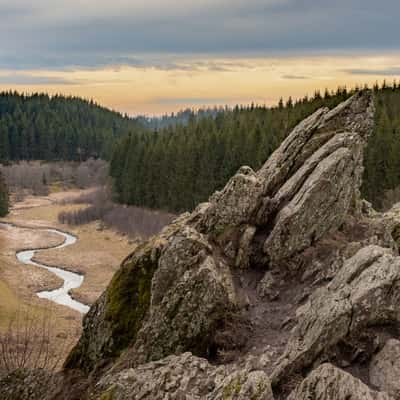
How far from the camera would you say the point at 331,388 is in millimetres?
13500

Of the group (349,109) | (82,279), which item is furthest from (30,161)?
(349,109)

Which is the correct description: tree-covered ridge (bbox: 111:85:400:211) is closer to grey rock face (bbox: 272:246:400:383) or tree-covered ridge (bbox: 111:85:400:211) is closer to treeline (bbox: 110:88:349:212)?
treeline (bbox: 110:88:349:212)

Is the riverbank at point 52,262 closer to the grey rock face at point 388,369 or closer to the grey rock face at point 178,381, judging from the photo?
the grey rock face at point 178,381

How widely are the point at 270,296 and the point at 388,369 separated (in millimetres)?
6486

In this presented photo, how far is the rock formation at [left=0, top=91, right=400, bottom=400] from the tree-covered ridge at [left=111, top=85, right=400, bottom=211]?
53.6m

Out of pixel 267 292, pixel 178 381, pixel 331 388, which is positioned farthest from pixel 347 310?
pixel 178 381

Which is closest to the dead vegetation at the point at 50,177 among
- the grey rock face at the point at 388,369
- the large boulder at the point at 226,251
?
the large boulder at the point at 226,251

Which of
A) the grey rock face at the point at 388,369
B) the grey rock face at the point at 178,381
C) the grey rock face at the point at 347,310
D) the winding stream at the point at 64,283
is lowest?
the winding stream at the point at 64,283

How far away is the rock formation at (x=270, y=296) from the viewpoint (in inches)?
620

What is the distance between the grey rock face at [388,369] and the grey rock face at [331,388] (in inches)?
40.9

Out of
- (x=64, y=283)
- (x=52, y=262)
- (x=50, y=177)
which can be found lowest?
(x=64, y=283)

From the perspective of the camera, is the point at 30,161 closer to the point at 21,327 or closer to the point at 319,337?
the point at 21,327

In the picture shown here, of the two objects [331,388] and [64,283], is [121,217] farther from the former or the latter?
[331,388]

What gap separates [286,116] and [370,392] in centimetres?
10075
